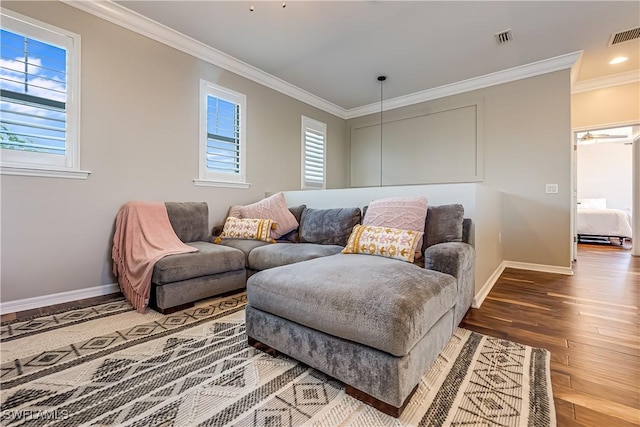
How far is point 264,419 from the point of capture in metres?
1.11

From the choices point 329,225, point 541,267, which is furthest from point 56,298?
point 541,267

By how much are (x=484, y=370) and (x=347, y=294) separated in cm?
87

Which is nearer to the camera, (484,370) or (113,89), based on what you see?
(484,370)

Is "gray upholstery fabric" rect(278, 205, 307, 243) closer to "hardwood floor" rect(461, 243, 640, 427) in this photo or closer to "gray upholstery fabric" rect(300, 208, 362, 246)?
"gray upholstery fabric" rect(300, 208, 362, 246)

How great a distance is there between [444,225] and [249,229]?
2.01m

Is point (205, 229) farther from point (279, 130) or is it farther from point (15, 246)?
point (279, 130)

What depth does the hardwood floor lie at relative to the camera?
1.22 meters

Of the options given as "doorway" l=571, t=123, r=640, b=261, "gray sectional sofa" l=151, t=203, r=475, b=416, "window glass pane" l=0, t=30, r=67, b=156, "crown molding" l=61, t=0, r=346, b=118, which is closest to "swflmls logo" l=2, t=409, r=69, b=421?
"gray sectional sofa" l=151, t=203, r=475, b=416

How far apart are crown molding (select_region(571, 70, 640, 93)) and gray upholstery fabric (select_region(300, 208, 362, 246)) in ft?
13.3

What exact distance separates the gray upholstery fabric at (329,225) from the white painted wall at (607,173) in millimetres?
8579

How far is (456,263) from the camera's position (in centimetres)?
175

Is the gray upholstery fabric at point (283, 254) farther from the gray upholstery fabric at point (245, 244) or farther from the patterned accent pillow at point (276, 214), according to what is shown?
the patterned accent pillow at point (276, 214)

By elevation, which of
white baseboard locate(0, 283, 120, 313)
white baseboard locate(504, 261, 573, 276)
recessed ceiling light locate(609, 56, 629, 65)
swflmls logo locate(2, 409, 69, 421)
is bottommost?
swflmls logo locate(2, 409, 69, 421)

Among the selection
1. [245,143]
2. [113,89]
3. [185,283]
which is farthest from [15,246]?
[245,143]
